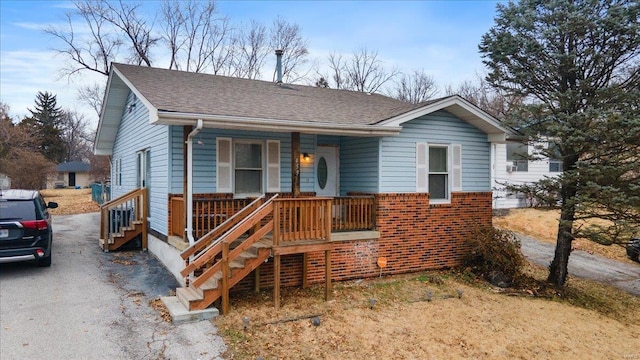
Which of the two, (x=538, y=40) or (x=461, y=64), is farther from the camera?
(x=461, y=64)

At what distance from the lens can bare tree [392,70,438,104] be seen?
37188 millimetres

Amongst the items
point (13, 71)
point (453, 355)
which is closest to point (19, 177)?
point (13, 71)

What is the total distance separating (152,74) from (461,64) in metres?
30.5

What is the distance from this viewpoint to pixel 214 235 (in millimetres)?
7645

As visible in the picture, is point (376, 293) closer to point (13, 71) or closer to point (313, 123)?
point (313, 123)

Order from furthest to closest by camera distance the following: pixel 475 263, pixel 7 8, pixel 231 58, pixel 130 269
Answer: pixel 231 58 < pixel 7 8 < pixel 475 263 < pixel 130 269

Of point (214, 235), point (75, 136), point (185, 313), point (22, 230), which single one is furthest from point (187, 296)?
point (75, 136)

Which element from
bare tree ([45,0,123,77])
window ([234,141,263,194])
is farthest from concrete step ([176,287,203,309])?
bare tree ([45,0,123,77])

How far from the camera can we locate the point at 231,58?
101 ft

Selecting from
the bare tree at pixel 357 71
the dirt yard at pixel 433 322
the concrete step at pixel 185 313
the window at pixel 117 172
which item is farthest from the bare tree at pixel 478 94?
the concrete step at pixel 185 313

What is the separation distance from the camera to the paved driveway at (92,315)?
529 centimetres

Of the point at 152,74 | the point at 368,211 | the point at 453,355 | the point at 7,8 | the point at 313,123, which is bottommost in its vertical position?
the point at 453,355

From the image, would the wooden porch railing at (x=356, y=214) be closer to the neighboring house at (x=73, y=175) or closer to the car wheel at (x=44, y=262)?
the car wheel at (x=44, y=262)

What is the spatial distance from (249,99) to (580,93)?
7437mm
